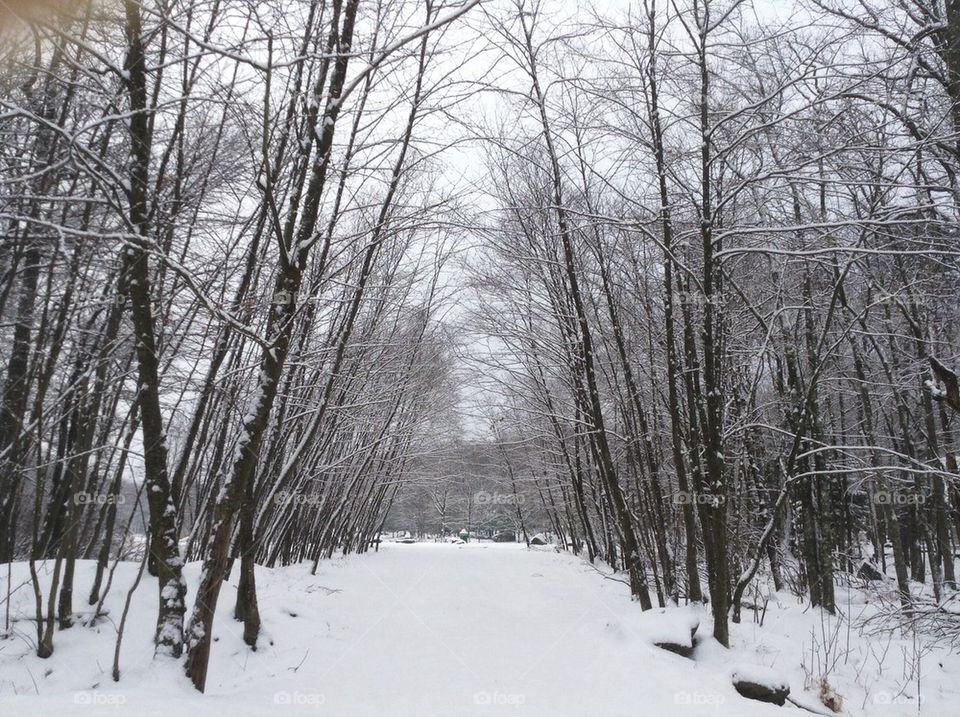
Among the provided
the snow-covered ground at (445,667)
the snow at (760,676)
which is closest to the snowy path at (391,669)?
the snow-covered ground at (445,667)

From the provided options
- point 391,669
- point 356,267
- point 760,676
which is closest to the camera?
point 760,676

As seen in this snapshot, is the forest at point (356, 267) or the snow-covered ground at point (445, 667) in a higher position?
the forest at point (356, 267)

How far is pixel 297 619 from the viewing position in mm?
6773

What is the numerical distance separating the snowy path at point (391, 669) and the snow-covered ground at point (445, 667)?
2cm

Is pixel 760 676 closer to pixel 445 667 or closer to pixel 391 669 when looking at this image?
pixel 445 667

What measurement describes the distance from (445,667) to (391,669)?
48 cm

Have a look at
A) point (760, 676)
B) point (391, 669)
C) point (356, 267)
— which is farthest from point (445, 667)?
point (356, 267)

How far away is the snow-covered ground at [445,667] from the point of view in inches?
154

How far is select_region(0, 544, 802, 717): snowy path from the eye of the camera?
383 centimetres

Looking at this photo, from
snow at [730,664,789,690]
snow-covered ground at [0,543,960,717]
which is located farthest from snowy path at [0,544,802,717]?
snow at [730,664,789,690]

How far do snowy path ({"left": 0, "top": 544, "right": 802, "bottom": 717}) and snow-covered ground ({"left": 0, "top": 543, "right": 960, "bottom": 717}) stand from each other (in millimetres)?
17

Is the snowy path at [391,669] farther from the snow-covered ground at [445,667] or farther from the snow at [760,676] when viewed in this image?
the snow at [760,676]

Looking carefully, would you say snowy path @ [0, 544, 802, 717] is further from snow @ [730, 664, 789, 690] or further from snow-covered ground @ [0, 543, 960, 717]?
snow @ [730, 664, 789, 690]

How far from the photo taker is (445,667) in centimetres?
513
